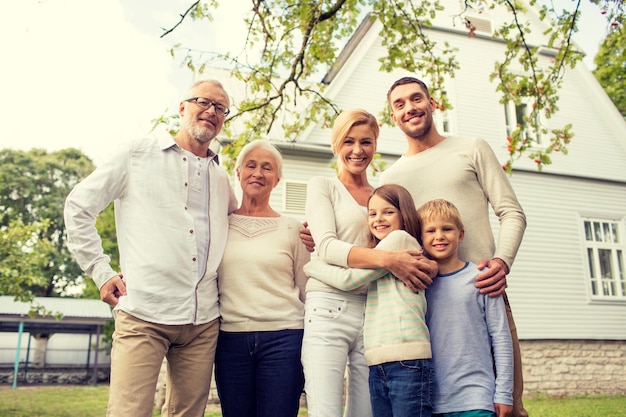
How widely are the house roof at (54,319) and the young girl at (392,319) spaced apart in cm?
2021

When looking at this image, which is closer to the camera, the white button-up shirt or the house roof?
the white button-up shirt

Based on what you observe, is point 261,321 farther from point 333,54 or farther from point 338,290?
point 333,54

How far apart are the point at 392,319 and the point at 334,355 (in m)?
0.32

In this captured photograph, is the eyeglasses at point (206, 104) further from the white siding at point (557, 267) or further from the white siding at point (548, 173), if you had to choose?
the white siding at point (557, 267)

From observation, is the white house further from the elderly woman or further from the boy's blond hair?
the boy's blond hair

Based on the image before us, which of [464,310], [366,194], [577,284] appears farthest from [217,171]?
[577,284]

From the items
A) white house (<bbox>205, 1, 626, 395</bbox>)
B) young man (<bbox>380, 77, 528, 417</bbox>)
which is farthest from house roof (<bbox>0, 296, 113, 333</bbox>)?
young man (<bbox>380, 77, 528, 417</bbox>)

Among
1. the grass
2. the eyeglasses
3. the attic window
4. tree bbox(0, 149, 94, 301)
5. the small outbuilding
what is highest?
tree bbox(0, 149, 94, 301)

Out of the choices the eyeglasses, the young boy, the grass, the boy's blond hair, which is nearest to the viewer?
the young boy

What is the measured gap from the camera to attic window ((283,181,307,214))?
34.8 ft

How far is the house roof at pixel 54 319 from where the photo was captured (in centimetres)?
2106

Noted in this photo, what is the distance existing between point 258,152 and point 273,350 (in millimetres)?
1129

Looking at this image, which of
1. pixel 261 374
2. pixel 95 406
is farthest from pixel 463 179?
pixel 95 406

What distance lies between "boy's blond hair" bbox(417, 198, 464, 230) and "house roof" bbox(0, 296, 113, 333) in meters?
20.3
